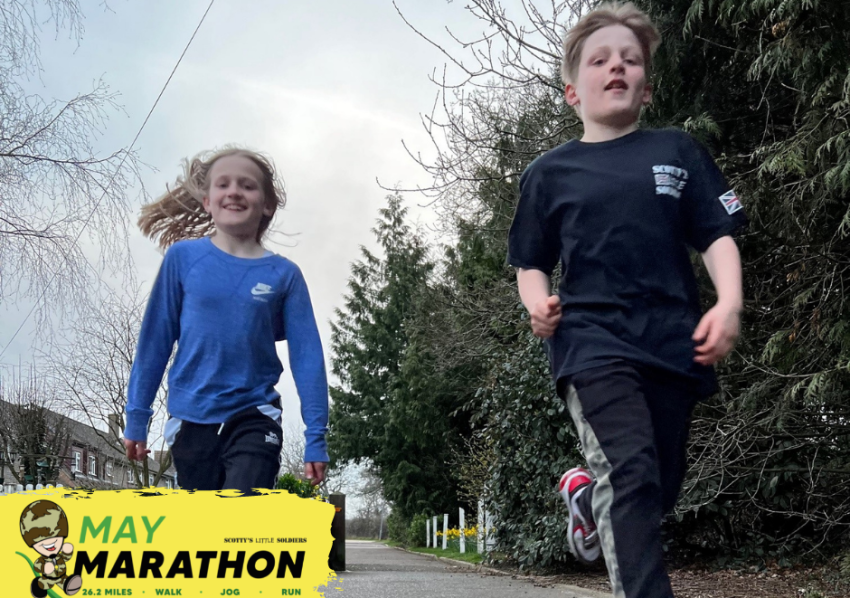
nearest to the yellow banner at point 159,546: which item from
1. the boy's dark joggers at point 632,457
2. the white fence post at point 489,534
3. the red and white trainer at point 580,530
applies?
the red and white trainer at point 580,530

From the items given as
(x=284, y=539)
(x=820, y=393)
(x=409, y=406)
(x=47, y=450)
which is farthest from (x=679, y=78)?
(x=47, y=450)

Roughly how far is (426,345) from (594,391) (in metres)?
20.7

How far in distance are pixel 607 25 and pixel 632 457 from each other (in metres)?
1.44

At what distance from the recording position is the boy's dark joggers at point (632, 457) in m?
2.43

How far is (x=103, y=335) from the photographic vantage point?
18.5 meters

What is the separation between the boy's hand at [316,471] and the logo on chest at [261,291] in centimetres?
62

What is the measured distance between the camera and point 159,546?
306 centimetres

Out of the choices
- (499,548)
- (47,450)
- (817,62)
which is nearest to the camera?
(817,62)

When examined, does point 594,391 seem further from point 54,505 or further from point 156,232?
point 156,232

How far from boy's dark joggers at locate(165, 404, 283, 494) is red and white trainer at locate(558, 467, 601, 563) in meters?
1.05

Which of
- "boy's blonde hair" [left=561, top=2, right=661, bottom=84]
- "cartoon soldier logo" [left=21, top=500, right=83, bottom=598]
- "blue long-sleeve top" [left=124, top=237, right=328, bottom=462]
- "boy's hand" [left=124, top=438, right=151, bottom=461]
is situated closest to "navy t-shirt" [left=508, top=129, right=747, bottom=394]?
"boy's blonde hair" [left=561, top=2, right=661, bottom=84]

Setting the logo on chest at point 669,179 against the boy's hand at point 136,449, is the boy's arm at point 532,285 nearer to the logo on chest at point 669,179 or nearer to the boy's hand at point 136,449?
the logo on chest at point 669,179

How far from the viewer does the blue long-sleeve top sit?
10.7ft

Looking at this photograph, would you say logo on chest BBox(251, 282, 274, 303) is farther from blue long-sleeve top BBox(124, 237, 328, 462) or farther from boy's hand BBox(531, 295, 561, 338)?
boy's hand BBox(531, 295, 561, 338)
